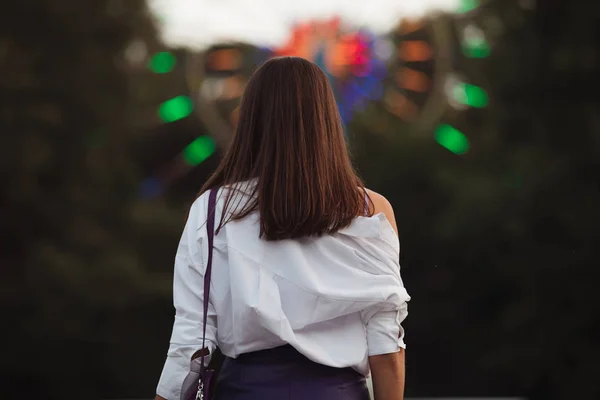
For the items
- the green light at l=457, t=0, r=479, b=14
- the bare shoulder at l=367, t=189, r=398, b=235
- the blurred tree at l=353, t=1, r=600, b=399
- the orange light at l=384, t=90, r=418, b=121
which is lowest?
the blurred tree at l=353, t=1, r=600, b=399

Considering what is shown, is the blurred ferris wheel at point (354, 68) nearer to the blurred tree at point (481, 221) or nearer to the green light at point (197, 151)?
the green light at point (197, 151)

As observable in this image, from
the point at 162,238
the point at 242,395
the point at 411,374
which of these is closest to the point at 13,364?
the point at 162,238

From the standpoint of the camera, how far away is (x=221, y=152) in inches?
250

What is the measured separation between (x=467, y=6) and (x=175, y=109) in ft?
7.85

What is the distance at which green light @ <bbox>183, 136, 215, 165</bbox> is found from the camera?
661 centimetres

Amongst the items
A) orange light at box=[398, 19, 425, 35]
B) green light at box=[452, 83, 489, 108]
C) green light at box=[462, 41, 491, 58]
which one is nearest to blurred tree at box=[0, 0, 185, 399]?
orange light at box=[398, 19, 425, 35]

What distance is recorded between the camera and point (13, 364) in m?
5.81

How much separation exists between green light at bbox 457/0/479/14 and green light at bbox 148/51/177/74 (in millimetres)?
2238

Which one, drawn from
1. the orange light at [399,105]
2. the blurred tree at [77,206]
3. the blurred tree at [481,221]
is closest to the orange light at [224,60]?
the blurred tree at [77,206]

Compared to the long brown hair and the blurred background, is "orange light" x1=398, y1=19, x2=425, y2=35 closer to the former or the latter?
the blurred background

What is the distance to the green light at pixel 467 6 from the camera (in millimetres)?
6844

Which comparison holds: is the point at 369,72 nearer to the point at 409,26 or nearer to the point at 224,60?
the point at 409,26

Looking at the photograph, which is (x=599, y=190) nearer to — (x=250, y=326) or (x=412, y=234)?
(x=412, y=234)

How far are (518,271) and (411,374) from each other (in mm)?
1107
